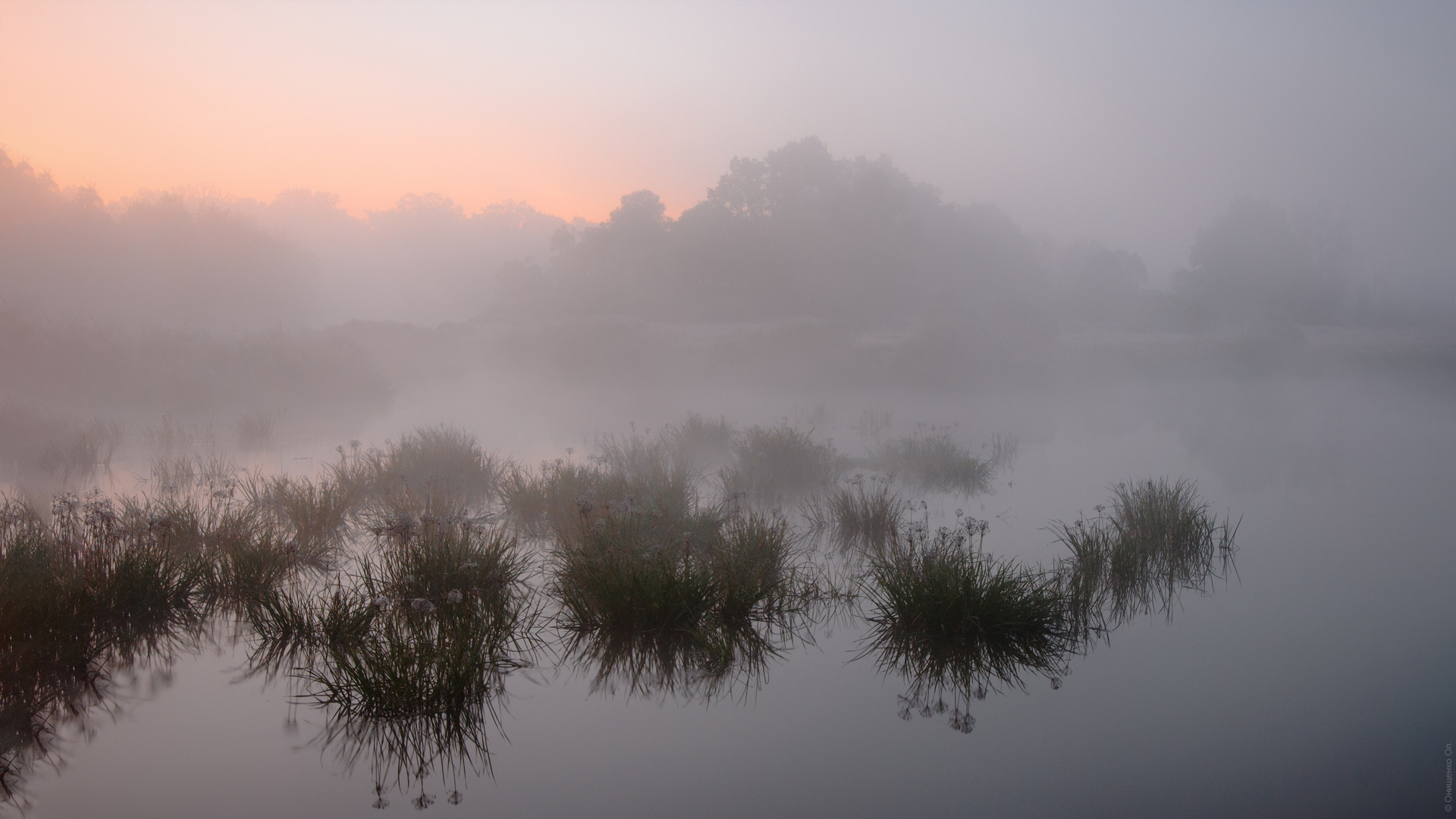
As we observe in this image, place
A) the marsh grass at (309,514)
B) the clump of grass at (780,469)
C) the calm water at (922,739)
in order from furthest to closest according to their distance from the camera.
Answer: the clump of grass at (780,469), the marsh grass at (309,514), the calm water at (922,739)

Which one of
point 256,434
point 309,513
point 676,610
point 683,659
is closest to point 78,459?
point 256,434

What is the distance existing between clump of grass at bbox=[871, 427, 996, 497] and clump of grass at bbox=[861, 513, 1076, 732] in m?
5.32

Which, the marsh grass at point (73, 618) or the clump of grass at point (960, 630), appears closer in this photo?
the marsh grass at point (73, 618)

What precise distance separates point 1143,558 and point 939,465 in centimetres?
505

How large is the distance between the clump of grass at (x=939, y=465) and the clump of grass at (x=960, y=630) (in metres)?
5.32

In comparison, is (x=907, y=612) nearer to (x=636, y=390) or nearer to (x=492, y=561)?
(x=492, y=561)

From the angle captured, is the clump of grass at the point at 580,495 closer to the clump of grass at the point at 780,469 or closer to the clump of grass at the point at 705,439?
the clump of grass at the point at 780,469

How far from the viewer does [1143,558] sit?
5723 mm

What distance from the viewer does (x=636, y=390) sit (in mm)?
32125

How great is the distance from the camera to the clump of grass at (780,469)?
9164 millimetres

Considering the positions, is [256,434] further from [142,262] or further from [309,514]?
[142,262]

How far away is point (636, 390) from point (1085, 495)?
24907mm

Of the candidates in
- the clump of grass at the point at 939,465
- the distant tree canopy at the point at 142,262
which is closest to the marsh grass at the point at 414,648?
the clump of grass at the point at 939,465

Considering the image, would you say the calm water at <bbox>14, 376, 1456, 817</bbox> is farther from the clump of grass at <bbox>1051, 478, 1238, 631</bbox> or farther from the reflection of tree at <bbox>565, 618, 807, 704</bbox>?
the clump of grass at <bbox>1051, 478, 1238, 631</bbox>
